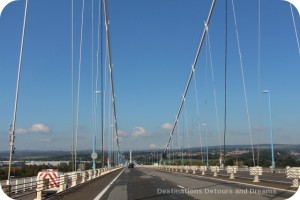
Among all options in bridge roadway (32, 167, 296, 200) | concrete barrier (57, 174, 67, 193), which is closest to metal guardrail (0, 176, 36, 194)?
concrete barrier (57, 174, 67, 193)

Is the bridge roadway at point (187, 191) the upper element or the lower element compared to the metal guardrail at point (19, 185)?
lower

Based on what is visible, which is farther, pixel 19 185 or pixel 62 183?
pixel 62 183

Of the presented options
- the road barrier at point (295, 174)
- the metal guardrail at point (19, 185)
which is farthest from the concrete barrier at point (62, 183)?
the road barrier at point (295, 174)

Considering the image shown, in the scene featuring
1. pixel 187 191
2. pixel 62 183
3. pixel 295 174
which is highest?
pixel 295 174

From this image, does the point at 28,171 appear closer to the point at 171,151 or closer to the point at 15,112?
the point at 15,112

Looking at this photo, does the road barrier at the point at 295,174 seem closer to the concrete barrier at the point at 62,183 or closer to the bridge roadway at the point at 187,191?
the bridge roadway at the point at 187,191

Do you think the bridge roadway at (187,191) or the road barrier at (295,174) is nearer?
the bridge roadway at (187,191)

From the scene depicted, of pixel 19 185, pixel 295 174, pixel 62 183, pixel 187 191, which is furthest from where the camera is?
pixel 62 183

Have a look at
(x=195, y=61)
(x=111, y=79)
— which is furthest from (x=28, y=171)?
(x=111, y=79)

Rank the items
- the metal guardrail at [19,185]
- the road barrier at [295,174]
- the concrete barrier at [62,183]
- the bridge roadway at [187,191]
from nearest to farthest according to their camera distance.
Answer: the bridge roadway at [187,191]
the metal guardrail at [19,185]
the road barrier at [295,174]
the concrete barrier at [62,183]

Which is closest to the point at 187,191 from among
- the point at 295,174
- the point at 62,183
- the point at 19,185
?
the point at 295,174

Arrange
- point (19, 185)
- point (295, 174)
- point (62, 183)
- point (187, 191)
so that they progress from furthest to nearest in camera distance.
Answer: point (62, 183), point (295, 174), point (19, 185), point (187, 191)

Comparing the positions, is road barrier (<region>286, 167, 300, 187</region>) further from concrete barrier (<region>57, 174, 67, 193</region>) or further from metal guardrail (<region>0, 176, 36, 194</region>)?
metal guardrail (<region>0, 176, 36, 194</region>)

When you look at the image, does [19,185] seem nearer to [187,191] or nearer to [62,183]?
[62,183]
